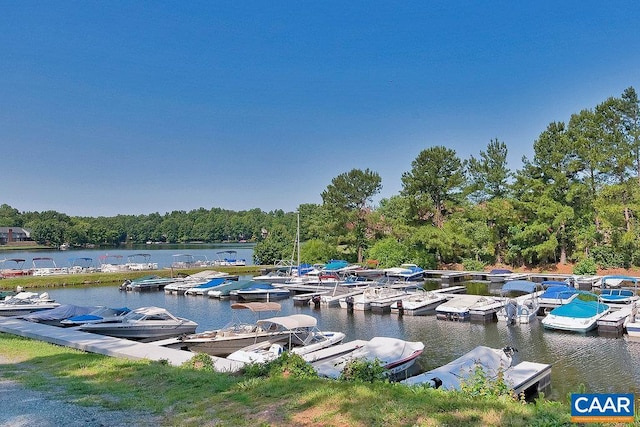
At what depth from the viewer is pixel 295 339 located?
2033 cm

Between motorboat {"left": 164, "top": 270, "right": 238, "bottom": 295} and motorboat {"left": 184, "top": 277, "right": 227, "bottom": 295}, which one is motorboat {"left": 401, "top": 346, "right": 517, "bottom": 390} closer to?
motorboat {"left": 184, "top": 277, "right": 227, "bottom": 295}

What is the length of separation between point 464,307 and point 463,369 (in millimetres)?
15470

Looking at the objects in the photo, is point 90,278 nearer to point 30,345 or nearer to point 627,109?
point 30,345

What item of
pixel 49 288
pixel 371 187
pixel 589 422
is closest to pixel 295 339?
pixel 589 422

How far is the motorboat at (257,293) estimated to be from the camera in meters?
39.1

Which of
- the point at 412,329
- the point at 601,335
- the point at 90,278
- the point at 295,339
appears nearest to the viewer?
the point at 295,339

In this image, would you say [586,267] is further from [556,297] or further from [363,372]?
[363,372]

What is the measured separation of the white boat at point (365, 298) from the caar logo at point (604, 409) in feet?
84.7

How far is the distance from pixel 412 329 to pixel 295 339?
28.2 feet

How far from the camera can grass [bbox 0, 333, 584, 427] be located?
731cm

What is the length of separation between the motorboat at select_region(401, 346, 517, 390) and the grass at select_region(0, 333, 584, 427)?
13.4 ft

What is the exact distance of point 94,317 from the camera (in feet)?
82.9

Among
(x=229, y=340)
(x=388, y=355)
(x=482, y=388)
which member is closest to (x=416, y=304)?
(x=229, y=340)

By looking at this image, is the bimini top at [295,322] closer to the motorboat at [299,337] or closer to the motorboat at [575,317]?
the motorboat at [299,337]
